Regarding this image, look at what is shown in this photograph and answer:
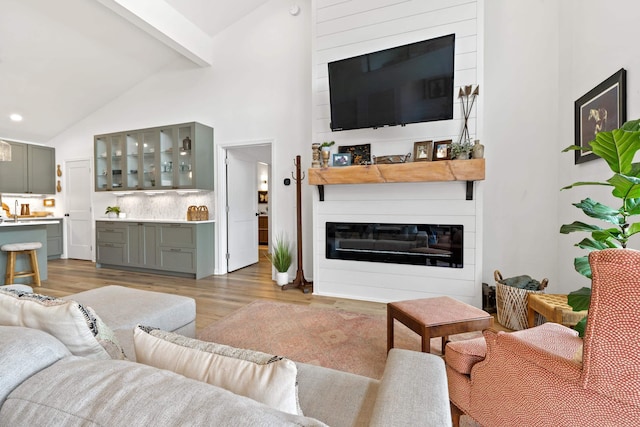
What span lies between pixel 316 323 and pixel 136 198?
448cm

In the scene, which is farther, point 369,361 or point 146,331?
point 369,361

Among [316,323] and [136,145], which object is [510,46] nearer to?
[316,323]

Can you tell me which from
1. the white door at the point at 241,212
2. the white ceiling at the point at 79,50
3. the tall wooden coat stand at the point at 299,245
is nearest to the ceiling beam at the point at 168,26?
the white ceiling at the point at 79,50

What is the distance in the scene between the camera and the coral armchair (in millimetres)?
765

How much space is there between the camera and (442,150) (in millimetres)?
3082

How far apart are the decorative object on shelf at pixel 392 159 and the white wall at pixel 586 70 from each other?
1.48 metres

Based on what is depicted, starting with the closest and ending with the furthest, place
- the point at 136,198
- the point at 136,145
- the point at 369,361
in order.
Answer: the point at 369,361 < the point at 136,145 < the point at 136,198

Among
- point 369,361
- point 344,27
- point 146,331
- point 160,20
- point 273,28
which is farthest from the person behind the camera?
point 273,28

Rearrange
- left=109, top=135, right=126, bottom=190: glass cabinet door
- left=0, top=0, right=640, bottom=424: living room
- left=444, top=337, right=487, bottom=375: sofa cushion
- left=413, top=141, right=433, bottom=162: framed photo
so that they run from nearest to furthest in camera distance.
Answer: left=444, top=337, right=487, bottom=375: sofa cushion
left=0, top=0, right=640, bottom=424: living room
left=413, top=141, right=433, bottom=162: framed photo
left=109, top=135, right=126, bottom=190: glass cabinet door

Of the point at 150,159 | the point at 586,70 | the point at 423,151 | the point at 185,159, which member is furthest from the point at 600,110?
the point at 150,159

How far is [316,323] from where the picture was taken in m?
2.78

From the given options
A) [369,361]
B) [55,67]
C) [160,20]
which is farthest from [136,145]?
[369,361]

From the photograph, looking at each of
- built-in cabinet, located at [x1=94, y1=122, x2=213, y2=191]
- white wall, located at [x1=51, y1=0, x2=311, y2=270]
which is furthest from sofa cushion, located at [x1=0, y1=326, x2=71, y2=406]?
built-in cabinet, located at [x1=94, y1=122, x2=213, y2=191]

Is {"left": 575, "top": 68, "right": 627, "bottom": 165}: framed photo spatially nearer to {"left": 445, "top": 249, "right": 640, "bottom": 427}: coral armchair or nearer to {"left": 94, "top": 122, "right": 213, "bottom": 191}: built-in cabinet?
{"left": 445, "top": 249, "right": 640, "bottom": 427}: coral armchair
